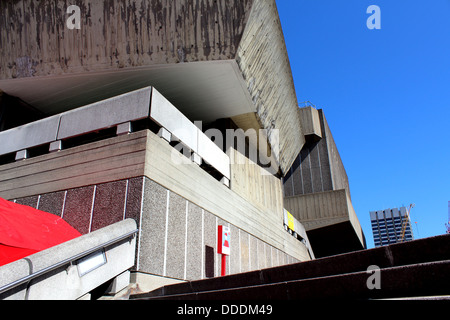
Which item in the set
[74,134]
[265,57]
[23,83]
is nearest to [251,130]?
[265,57]

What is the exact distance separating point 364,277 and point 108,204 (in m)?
5.07

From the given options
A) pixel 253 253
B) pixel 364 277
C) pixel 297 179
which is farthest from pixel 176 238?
pixel 297 179

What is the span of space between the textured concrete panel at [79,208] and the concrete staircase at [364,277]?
3400 millimetres

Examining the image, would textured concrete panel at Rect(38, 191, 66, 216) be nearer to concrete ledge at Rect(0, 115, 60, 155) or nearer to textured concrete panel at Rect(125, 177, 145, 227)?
concrete ledge at Rect(0, 115, 60, 155)

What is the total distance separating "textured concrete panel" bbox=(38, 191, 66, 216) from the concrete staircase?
4.28m

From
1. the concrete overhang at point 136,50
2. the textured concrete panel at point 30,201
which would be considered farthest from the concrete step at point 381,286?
the concrete overhang at point 136,50

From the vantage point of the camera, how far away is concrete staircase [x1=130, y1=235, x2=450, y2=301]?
8.27 feet

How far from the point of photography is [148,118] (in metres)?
7.03

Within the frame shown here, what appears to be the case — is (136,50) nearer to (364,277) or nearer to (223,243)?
(223,243)

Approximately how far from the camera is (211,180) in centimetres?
899

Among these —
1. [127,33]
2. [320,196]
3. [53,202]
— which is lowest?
[53,202]

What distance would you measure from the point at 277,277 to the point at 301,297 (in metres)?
0.83

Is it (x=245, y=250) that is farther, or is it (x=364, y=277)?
(x=245, y=250)

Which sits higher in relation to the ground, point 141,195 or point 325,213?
point 325,213
